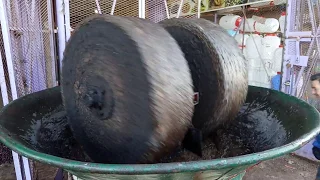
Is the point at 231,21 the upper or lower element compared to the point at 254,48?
upper

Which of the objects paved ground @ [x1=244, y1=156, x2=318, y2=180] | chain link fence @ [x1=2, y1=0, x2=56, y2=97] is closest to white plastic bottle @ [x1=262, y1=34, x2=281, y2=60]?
paved ground @ [x1=244, y1=156, x2=318, y2=180]

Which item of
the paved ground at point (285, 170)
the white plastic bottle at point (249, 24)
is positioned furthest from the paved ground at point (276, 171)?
the white plastic bottle at point (249, 24)

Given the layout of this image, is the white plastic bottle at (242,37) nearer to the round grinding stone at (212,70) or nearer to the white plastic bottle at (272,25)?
the white plastic bottle at (272,25)

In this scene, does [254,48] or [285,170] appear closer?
[285,170]

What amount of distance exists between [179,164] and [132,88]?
0.39 meters

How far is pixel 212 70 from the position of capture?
1675mm

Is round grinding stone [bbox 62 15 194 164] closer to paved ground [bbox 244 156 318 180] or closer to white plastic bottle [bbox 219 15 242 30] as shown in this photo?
paved ground [bbox 244 156 318 180]

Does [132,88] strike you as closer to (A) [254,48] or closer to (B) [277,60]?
(B) [277,60]

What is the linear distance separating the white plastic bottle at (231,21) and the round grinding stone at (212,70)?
19.3ft

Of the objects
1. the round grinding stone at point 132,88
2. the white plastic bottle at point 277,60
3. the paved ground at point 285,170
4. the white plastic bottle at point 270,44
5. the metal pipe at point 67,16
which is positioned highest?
the metal pipe at point 67,16

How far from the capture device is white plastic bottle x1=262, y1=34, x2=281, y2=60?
6.62 metres

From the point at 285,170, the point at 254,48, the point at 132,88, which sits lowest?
the point at 285,170

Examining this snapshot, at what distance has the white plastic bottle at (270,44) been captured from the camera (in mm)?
6617

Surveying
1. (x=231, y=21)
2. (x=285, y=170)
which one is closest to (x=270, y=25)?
(x=231, y=21)
